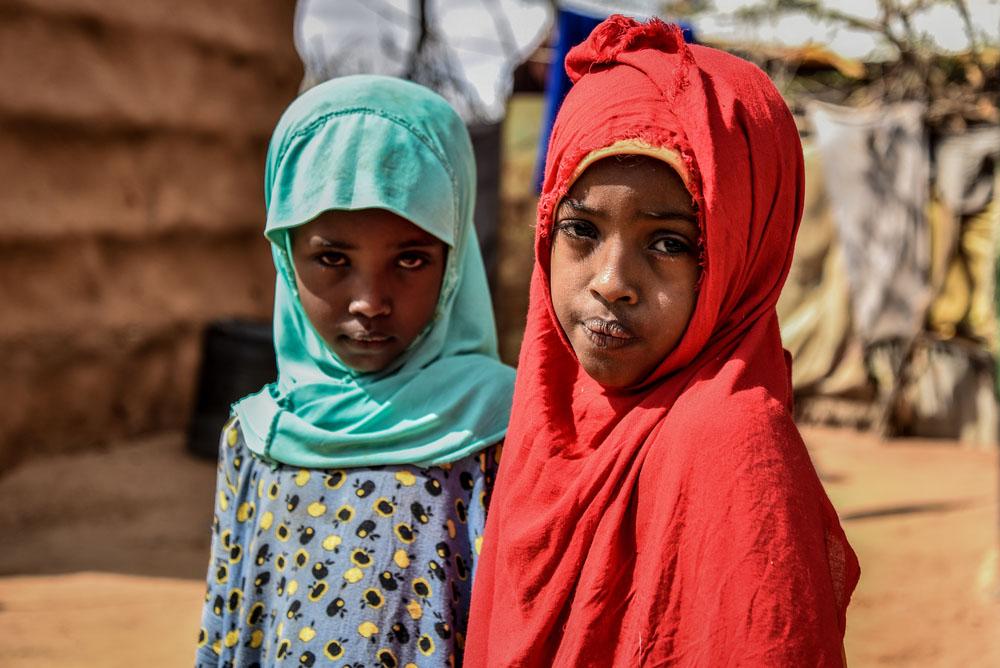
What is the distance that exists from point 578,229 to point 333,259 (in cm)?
54

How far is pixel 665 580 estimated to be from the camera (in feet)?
4.26

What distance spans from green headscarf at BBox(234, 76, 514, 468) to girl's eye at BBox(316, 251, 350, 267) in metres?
0.07

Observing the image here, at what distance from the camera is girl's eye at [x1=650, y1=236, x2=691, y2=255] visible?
4.51 feet

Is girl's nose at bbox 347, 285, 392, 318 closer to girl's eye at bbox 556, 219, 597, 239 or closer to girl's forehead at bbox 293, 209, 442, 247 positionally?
girl's forehead at bbox 293, 209, 442, 247

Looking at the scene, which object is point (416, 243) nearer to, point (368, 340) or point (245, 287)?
point (368, 340)

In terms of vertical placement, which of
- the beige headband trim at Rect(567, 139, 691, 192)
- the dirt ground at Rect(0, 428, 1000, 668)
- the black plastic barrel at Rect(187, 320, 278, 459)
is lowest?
the dirt ground at Rect(0, 428, 1000, 668)

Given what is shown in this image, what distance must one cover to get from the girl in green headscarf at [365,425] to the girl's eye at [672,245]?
1.75 feet

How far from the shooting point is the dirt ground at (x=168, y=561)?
4098 millimetres

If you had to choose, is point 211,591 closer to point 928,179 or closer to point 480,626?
point 480,626

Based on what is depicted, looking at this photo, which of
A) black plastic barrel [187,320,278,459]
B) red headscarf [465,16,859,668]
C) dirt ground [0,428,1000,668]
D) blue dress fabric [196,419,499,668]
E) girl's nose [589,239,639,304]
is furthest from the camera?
black plastic barrel [187,320,278,459]

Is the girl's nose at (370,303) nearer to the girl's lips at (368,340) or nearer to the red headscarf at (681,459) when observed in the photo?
the girl's lips at (368,340)

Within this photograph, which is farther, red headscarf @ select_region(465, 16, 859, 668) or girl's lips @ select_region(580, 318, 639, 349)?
girl's lips @ select_region(580, 318, 639, 349)

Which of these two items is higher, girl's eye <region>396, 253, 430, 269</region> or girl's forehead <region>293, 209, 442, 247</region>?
girl's forehead <region>293, 209, 442, 247</region>

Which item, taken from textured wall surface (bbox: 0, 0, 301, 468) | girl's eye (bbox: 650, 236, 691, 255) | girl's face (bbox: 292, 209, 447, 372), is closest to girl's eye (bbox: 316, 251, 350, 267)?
girl's face (bbox: 292, 209, 447, 372)
